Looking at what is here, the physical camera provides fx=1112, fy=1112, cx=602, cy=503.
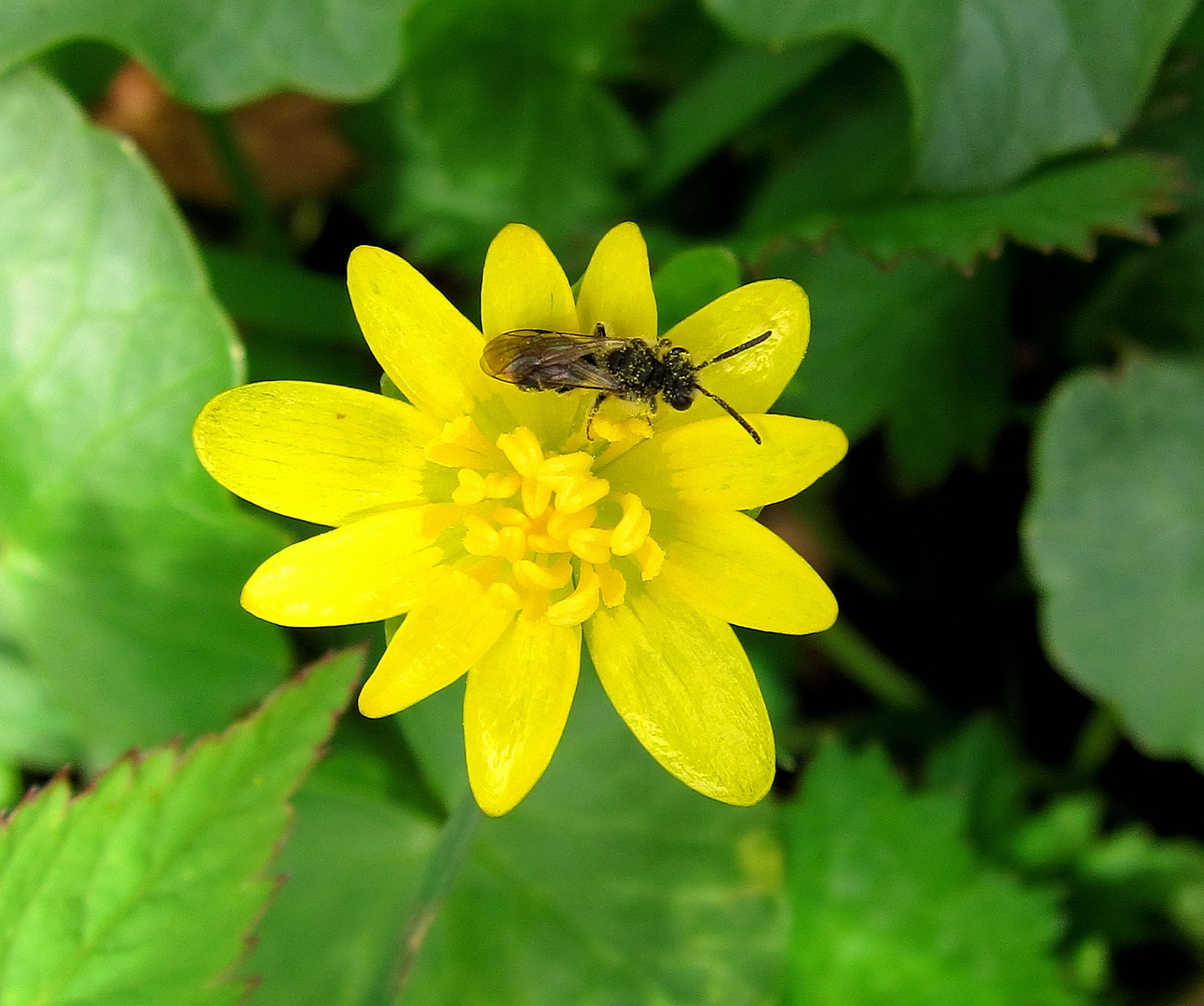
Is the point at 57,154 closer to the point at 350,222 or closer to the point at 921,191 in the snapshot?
the point at 350,222

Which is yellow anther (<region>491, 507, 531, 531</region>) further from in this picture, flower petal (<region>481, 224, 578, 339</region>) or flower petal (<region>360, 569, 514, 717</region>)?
flower petal (<region>481, 224, 578, 339</region>)

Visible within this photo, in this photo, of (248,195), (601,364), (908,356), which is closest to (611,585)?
(601,364)

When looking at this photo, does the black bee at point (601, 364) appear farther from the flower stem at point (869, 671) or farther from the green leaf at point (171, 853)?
the flower stem at point (869, 671)

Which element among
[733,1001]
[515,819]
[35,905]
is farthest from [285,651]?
[733,1001]

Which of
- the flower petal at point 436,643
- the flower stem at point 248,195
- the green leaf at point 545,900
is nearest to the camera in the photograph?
the flower petal at point 436,643

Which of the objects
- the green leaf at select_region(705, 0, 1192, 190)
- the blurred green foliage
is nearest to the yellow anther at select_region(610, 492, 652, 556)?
the blurred green foliage

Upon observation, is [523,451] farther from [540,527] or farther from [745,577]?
[745,577]

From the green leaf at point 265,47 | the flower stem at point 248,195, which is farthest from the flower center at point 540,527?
the flower stem at point 248,195
